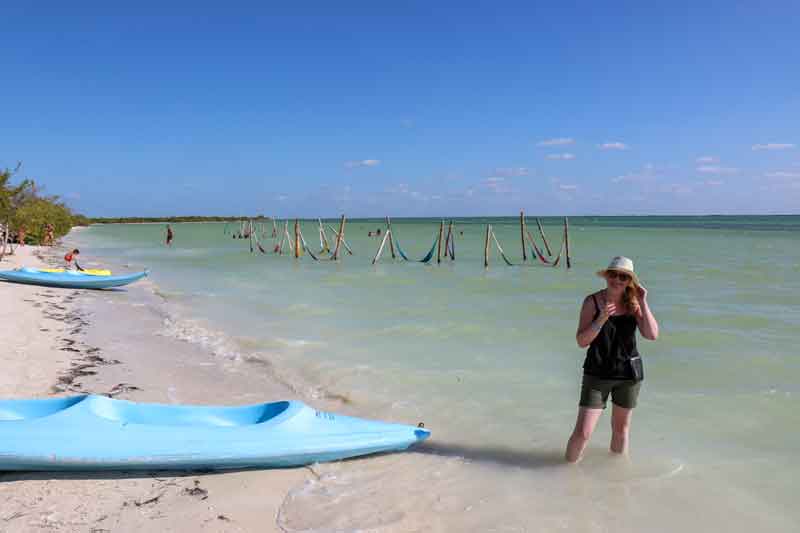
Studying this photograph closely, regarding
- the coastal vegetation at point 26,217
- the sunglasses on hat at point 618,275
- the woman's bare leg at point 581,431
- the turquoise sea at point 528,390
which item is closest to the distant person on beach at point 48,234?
the coastal vegetation at point 26,217

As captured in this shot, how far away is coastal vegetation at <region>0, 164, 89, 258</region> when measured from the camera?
53.8 feet

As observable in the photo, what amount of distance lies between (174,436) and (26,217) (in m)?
23.2

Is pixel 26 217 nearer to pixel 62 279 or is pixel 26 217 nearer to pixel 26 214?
pixel 26 214

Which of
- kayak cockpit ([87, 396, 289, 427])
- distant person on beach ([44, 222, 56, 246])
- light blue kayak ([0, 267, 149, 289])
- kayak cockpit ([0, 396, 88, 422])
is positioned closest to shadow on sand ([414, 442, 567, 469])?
kayak cockpit ([87, 396, 289, 427])

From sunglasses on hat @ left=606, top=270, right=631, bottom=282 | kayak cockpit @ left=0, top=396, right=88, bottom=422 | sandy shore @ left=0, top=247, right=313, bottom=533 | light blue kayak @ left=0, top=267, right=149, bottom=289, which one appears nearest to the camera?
sandy shore @ left=0, top=247, right=313, bottom=533

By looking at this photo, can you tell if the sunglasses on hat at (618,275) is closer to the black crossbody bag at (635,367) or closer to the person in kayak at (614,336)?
the person in kayak at (614,336)

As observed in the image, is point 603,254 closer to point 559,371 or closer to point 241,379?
point 559,371

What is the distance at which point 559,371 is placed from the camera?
22.8 feet

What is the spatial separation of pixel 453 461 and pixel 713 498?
188 centimetres

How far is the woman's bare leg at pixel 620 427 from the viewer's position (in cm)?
387

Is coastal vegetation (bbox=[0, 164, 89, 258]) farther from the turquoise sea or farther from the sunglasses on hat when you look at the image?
the sunglasses on hat

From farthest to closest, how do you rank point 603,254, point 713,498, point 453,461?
point 603,254, point 453,461, point 713,498

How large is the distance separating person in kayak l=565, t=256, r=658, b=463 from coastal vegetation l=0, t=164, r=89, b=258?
17.7 m

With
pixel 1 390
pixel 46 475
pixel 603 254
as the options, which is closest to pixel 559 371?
pixel 46 475
